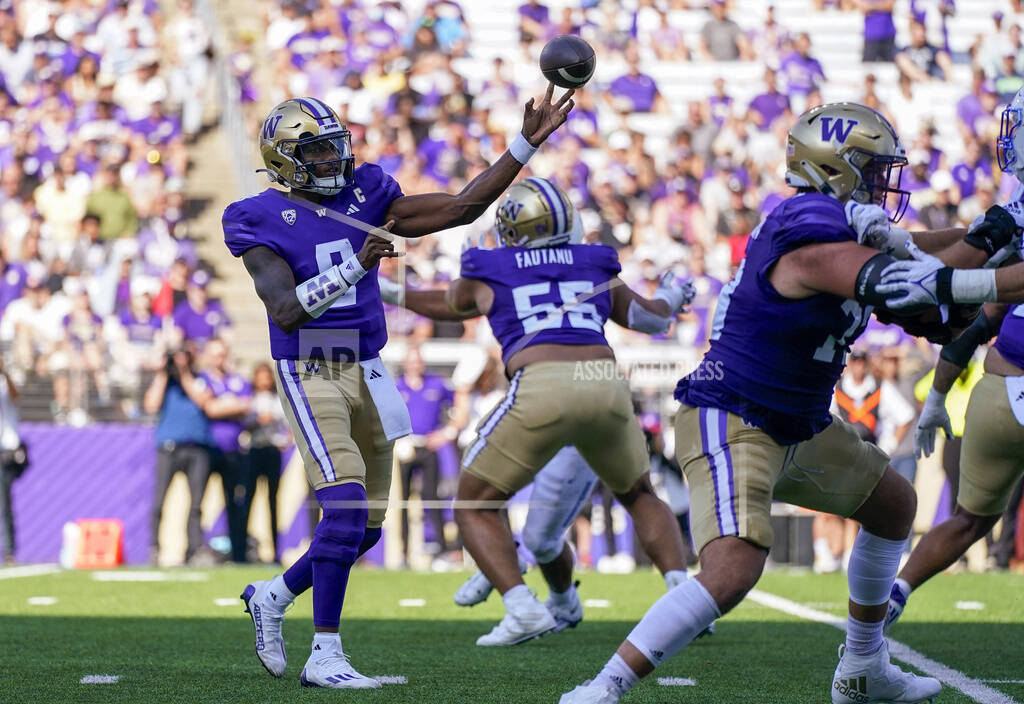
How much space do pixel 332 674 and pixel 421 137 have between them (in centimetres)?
1101

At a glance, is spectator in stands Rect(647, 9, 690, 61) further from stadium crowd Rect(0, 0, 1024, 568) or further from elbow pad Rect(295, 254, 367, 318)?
elbow pad Rect(295, 254, 367, 318)

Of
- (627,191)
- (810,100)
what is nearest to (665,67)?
(810,100)

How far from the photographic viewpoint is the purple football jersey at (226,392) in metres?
11.2

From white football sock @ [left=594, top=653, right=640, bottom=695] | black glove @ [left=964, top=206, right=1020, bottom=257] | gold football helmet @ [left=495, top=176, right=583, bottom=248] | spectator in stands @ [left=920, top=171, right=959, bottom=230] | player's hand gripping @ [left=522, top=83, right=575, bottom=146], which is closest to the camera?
white football sock @ [left=594, top=653, right=640, bottom=695]

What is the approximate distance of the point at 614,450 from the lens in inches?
232

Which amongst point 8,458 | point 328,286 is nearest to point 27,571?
point 8,458

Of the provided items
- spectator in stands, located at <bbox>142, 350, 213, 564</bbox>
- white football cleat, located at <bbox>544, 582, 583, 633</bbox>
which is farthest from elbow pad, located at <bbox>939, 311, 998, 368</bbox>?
spectator in stands, located at <bbox>142, 350, 213, 564</bbox>

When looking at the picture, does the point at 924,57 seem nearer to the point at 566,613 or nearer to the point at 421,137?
the point at 421,137

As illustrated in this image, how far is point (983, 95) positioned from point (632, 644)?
1330 cm

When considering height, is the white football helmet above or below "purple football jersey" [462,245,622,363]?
above

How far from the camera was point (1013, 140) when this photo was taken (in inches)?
188

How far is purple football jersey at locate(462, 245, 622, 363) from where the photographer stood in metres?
5.95

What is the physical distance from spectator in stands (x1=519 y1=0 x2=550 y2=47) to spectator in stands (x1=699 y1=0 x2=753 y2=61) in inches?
69.9

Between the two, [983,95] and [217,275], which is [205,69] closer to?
[217,275]
